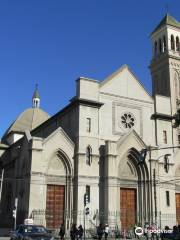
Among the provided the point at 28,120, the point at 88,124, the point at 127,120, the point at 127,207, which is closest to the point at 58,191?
the point at 88,124

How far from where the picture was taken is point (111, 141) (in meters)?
42.4

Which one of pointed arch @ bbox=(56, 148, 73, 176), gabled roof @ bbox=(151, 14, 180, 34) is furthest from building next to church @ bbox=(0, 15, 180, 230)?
gabled roof @ bbox=(151, 14, 180, 34)

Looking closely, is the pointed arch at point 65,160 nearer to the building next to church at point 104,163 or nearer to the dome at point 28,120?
the building next to church at point 104,163

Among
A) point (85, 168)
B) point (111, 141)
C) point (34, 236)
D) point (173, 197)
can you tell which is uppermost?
point (111, 141)

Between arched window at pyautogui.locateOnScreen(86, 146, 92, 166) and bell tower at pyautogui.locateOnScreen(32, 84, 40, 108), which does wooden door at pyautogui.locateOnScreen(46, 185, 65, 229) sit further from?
bell tower at pyautogui.locateOnScreen(32, 84, 40, 108)

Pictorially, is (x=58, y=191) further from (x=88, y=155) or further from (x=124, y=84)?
(x=124, y=84)

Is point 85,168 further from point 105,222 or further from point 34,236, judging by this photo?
point 34,236

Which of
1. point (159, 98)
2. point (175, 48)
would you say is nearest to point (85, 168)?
point (159, 98)

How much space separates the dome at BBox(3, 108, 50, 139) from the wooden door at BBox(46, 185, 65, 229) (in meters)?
29.7

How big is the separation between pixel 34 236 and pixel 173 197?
25.5 meters

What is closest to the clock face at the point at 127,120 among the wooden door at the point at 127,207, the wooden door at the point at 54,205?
the wooden door at the point at 127,207

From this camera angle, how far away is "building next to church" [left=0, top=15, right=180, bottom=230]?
3988 cm

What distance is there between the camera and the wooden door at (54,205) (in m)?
39.7

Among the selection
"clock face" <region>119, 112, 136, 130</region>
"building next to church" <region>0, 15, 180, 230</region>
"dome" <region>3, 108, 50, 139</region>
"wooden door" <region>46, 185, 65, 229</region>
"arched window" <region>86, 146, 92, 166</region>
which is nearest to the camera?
"wooden door" <region>46, 185, 65, 229</region>
